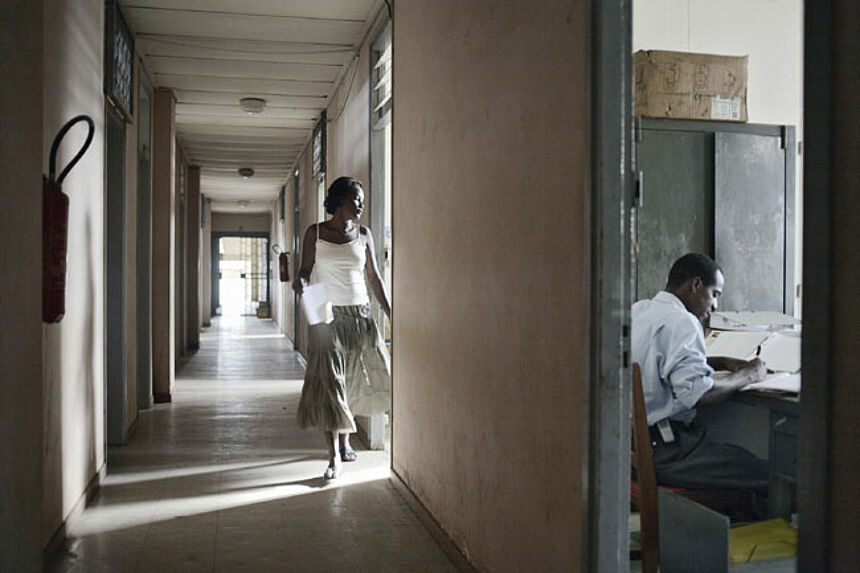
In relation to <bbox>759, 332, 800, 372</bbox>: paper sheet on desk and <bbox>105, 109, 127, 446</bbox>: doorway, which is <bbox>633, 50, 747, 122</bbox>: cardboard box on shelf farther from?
<bbox>105, 109, 127, 446</bbox>: doorway

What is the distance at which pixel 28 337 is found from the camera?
276cm

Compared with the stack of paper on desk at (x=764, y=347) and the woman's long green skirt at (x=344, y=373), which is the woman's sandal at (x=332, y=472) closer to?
the woman's long green skirt at (x=344, y=373)

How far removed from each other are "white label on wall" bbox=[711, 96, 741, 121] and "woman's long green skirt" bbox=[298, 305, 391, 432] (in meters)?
2.16

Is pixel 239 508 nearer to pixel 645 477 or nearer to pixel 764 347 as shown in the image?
pixel 645 477

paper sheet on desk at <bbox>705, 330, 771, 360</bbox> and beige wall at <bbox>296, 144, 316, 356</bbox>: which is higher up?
beige wall at <bbox>296, 144, 316, 356</bbox>

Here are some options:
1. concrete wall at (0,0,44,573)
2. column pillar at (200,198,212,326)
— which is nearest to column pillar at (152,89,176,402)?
concrete wall at (0,0,44,573)

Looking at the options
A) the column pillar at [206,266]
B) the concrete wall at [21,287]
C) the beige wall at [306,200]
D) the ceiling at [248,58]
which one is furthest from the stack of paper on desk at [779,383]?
the column pillar at [206,266]

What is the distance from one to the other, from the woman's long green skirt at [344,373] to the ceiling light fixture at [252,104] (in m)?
3.63

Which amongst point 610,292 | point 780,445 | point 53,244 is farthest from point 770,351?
point 53,244

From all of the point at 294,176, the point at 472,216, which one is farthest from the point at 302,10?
the point at 294,176

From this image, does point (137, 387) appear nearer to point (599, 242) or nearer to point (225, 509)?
point (225, 509)

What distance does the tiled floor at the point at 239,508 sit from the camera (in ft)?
10.3

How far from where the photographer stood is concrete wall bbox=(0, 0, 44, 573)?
8.57 feet

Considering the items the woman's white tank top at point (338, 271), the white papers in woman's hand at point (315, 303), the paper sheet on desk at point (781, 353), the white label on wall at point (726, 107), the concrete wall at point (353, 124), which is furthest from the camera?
the concrete wall at point (353, 124)
